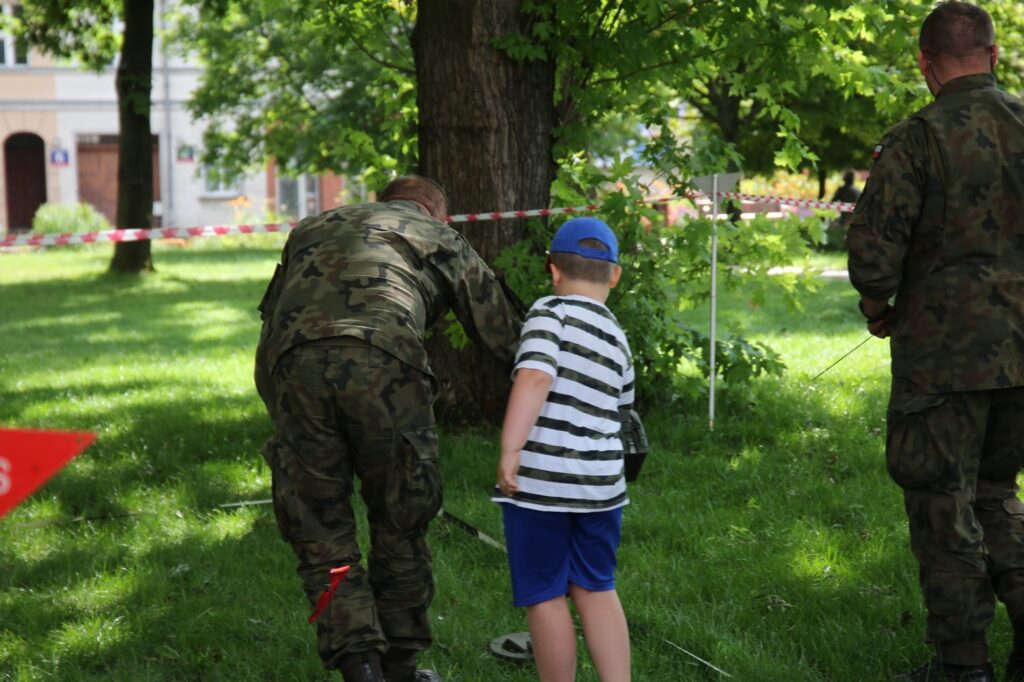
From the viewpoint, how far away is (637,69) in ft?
→ 24.9

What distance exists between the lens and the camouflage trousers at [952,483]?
3.73 meters

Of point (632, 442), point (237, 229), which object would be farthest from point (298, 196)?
point (632, 442)

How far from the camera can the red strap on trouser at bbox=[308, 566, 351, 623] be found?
12.5 feet

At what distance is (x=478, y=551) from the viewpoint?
555 centimetres

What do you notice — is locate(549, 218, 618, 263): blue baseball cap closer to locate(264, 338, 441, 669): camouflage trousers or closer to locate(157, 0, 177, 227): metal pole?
locate(264, 338, 441, 669): camouflage trousers

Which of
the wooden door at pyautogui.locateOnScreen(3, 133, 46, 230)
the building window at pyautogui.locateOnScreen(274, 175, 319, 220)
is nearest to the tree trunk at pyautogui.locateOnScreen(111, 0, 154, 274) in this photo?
the building window at pyautogui.locateOnScreen(274, 175, 319, 220)

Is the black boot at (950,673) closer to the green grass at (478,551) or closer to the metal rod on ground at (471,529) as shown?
the green grass at (478,551)

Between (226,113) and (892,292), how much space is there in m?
23.9

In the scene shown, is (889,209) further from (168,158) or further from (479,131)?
(168,158)

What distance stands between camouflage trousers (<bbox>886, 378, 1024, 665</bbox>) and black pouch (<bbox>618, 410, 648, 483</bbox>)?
0.79 m

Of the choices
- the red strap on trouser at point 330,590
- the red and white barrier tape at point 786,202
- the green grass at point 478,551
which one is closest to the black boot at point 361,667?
the red strap on trouser at point 330,590

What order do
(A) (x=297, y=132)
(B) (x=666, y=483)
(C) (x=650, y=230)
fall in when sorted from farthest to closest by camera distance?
(A) (x=297, y=132) < (C) (x=650, y=230) < (B) (x=666, y=483)

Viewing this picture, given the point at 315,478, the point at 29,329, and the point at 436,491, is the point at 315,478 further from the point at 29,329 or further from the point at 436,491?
the point at 29,329

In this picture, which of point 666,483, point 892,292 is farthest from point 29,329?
point 892,292
